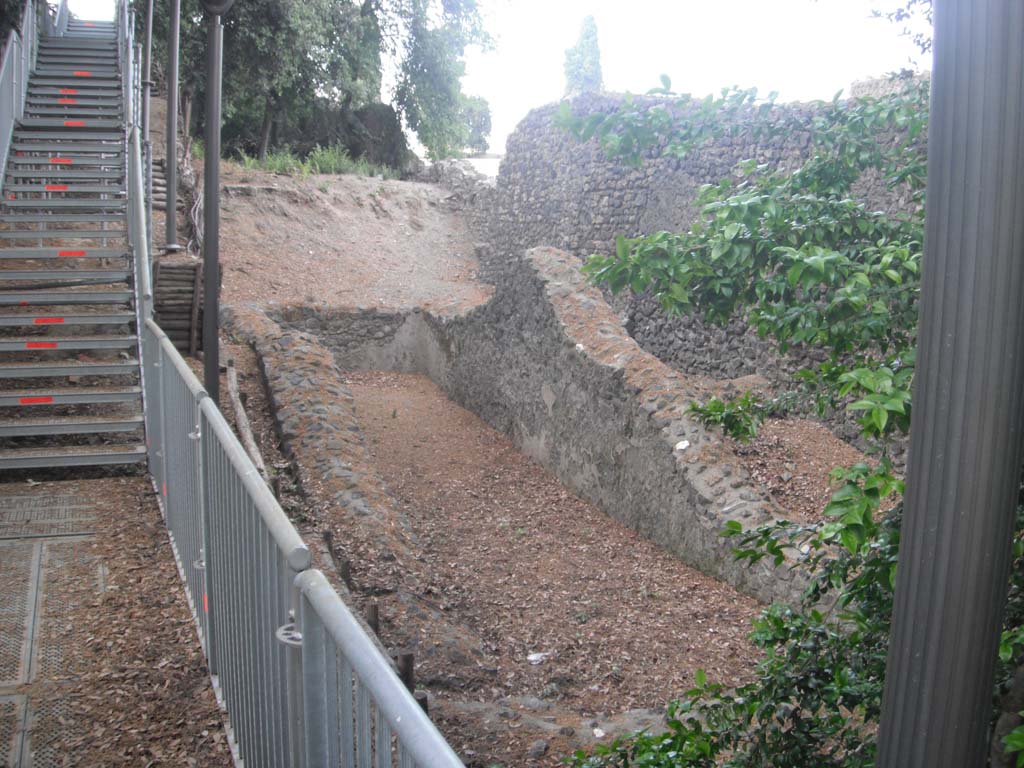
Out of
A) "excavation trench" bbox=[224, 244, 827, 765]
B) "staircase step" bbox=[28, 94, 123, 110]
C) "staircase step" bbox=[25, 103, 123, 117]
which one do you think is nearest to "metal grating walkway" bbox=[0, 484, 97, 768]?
"excavation trench" bbox=[224, 244, 827, 765]

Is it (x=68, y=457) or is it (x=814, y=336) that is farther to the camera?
(x=68, y=457)

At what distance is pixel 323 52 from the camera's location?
24.2m

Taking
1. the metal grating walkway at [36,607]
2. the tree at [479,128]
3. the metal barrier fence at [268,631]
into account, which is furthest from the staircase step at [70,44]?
the tree at [479,128]

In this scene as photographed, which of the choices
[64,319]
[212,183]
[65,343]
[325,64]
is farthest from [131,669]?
[325,64]

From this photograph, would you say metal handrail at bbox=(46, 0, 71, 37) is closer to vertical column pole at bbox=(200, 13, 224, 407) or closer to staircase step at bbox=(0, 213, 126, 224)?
staircase step at bbox=(0, 213, 126, 224)

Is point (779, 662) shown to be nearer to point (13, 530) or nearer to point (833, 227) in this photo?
point (833, 227)

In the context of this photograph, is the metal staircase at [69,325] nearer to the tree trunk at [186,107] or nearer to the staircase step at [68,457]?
the staircase step at [68,457]

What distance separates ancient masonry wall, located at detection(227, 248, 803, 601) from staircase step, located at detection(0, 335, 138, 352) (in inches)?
110

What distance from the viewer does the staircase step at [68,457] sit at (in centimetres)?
658

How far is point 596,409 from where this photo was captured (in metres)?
11.2

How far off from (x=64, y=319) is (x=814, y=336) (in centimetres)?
597

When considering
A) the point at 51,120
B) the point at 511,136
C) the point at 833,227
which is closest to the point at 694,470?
the point at 833,227

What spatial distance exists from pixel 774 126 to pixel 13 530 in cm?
490

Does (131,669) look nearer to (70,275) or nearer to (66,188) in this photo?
(70,275)
